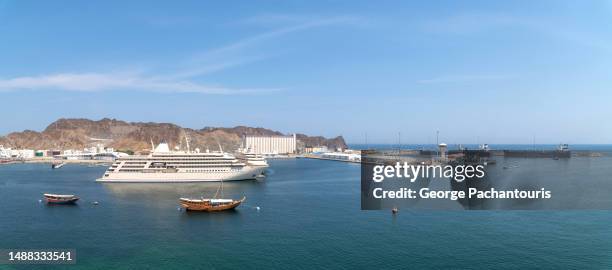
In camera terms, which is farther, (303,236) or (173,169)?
(173,169)

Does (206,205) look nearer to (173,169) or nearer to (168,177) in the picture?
(168,177)

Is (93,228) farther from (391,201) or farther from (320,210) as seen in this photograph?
(391,201)

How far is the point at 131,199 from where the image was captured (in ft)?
120

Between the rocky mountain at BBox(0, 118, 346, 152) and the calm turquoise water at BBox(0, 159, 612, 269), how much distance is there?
11301 centimetres

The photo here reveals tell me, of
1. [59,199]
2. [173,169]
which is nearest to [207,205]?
[59,199]

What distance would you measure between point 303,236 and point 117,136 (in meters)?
165

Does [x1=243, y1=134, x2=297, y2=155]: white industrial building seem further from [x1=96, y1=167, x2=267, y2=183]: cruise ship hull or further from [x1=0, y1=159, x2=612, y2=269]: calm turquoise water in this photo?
[x1=0, y1=159, x2=612, y2=269]: calm turquoise water

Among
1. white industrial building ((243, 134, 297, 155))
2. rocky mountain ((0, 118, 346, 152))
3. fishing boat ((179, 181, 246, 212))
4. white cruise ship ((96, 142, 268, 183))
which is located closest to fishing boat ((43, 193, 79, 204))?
fishing boat ((179, 181, 246, 212))

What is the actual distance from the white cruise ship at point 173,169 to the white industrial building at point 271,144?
92879 mm

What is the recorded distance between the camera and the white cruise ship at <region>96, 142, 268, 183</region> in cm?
4953

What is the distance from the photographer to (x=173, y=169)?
5038 centimetres

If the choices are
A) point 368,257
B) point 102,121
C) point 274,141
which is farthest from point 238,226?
point 102,121

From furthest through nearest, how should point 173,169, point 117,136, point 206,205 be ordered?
point 117,136, point 173,169, point 206,205

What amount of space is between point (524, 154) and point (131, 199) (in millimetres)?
104566
